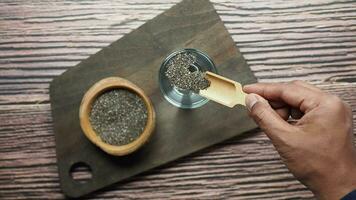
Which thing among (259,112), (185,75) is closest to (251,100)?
(259,112)

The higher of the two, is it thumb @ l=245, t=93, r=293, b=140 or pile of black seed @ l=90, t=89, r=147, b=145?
thumb @ l=245, t=93, r=293, b=140

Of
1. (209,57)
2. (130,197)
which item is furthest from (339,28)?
(130,197)

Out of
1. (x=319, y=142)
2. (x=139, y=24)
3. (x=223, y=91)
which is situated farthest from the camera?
(x=139, y=24)

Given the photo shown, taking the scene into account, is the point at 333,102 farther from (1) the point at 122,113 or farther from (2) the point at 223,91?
(1) the point at 122,113

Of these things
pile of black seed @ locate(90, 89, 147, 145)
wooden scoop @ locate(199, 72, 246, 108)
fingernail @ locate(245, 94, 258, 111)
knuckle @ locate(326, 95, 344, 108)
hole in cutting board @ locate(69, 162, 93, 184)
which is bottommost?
hole in cutting board @ locate(69, 162, 93, 184)

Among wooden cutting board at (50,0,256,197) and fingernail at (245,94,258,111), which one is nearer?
fingernail at (245,94,258,111)

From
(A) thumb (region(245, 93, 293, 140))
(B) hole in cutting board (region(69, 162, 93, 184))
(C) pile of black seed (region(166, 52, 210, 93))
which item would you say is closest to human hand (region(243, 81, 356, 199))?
(A) thumb (region(245, 93, 293, 140))

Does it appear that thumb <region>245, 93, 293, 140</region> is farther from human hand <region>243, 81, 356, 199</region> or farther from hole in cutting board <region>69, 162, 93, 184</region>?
hole in cutting board <region>69, 162, 93, 184</region>
